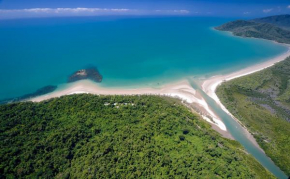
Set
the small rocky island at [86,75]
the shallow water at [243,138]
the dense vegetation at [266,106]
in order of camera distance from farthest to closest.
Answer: the small rocky island at [86,75] < the dense vegetation at [266,106] < the shallow water at [243,138]

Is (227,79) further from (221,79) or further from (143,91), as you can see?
(143,91)

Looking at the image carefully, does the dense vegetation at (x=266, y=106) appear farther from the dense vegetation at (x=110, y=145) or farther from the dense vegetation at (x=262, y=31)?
the dense vegetation at (x=262, y=31)

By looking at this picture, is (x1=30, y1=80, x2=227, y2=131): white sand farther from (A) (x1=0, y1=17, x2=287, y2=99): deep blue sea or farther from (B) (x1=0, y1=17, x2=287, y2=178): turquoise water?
(A) (x1=0, y1=17, x2=287, y2=99): deep blue sea

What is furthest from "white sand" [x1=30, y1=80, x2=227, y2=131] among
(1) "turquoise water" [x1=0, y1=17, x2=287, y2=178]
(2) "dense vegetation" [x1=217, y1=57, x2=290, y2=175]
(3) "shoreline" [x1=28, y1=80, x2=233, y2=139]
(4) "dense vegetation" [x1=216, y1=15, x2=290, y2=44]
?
(4) "dense vegetation" [x1=216, y1=15, x2=290, y2=44]

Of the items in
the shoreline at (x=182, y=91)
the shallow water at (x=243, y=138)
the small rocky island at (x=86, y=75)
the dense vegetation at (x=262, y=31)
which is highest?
the dense vegetation at (x=262, y=31)

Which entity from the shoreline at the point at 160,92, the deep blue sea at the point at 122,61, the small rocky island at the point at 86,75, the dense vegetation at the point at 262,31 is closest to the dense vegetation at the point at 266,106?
the shoreline at the point at 160,92
